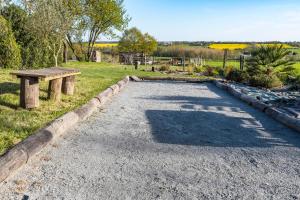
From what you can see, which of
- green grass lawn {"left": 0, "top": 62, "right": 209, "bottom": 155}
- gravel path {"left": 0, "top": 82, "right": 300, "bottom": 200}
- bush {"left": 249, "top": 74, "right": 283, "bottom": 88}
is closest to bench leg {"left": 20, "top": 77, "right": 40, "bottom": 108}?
green grass lawn {"left": 0, "top": 62, "right": 209, "bottom": 155}

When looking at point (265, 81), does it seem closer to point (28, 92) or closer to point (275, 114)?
point (275, 114)

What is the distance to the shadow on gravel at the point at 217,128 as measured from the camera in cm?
583

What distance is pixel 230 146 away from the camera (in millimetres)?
5516

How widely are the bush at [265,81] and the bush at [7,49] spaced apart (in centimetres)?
1000

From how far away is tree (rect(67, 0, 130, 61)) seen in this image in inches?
1369

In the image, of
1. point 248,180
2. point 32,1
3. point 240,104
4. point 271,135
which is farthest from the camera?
point 32,1

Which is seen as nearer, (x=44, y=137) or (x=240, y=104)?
(x=44, y=137)

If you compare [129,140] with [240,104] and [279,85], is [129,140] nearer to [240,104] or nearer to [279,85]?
[240,104]

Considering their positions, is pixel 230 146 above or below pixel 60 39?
below

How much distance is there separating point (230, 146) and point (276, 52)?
563 inches

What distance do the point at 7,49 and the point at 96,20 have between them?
2186cm

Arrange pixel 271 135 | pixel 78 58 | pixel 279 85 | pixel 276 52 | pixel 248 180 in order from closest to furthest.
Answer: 1. pixel 248 180
2. pixel 271 135
3. pixel 279 85
4. pixel 276 52
5. pixel 78 58

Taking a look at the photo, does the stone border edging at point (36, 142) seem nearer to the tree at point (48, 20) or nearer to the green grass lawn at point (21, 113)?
the green grass lawn at point (21, 113)

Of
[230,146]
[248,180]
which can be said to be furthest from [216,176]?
[230,146]
